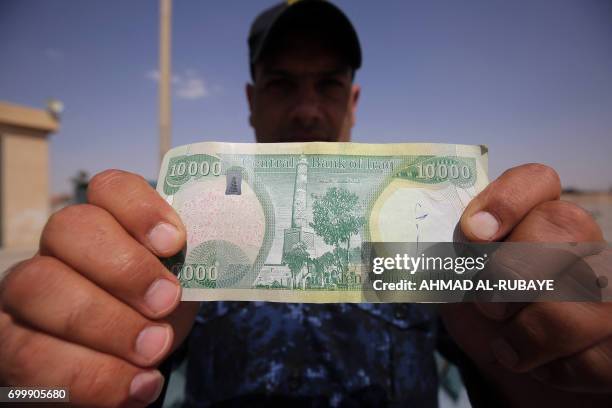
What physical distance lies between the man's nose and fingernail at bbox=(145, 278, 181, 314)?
5.83 feet

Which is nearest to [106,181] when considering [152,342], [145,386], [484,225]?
[152,342]

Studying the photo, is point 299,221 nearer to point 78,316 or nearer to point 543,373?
point 78,316

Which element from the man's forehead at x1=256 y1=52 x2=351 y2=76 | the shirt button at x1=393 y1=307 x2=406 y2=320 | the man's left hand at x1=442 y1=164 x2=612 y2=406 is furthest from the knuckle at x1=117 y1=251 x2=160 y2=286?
the man's forehead at x1=256 y1=52 x2=351 y2=76

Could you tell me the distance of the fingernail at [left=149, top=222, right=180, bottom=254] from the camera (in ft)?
3.90

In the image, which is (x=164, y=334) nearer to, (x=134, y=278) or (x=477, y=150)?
(x=134, y=278)

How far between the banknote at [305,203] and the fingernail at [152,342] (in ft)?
1.16

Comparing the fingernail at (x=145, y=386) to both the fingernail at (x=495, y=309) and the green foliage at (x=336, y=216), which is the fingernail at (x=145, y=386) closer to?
the green foliage at (x=336, y=216)

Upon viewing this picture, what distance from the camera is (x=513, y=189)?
117 cm

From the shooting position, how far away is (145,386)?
114cm

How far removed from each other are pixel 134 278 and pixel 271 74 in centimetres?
214

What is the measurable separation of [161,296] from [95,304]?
0.67 ft

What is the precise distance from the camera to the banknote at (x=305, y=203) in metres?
1.50

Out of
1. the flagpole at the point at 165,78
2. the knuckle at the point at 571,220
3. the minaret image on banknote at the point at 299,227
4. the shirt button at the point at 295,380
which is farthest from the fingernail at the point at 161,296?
the flagpole at the point at 165,78

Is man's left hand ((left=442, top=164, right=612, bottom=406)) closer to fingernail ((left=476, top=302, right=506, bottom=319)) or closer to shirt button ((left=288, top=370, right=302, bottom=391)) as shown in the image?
fingernail ((left=476, top=302, right=506, bottom=319))
